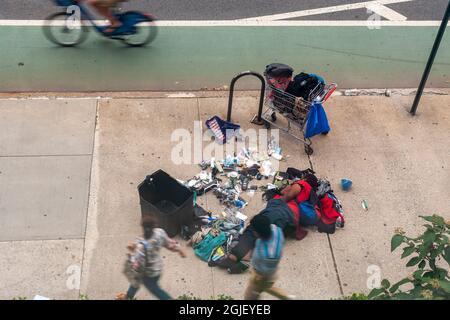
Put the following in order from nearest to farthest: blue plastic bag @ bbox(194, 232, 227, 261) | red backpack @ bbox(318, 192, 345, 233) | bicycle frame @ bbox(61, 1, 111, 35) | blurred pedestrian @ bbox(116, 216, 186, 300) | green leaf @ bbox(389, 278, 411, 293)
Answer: green leaf @ bbox(389, 278, 411, 293), blurred pedestrian @ bbox(116, 216, 186, 300), blue plastic bag @ bbox(194, 232, 227, 261), red backpack @ bbox(318, 192, 345, 233), bicycle frame @ bbox(61, 1, 111, 35)

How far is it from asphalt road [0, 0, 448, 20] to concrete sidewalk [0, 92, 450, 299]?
2.51 meters

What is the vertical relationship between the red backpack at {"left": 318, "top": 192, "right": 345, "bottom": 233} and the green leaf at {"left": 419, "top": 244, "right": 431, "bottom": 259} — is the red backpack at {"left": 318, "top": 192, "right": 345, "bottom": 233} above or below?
below

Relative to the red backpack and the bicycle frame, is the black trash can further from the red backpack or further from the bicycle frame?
the bicycle frame

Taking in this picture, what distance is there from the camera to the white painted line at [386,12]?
11.7 meters

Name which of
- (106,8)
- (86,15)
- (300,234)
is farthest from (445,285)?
(86,15)

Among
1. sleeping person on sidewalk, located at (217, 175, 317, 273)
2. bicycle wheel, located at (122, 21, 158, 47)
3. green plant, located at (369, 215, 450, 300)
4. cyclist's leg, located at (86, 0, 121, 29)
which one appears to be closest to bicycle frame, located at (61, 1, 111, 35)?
cyclist's leg, located at (86, 0, 121, 29)

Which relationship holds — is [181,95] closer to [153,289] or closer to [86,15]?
[86,15]

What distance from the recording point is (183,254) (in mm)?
6570

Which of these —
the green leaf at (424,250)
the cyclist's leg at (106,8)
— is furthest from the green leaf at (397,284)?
the cyclist's leg at (106,8)

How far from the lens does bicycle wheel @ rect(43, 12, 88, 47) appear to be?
10.3 meters

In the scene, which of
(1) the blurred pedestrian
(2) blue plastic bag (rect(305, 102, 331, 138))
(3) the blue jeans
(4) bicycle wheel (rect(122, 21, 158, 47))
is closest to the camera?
(1) the blurred pedestrian

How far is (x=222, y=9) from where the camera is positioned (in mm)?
11578

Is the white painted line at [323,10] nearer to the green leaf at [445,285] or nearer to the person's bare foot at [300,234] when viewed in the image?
the person's bare foot at [300,234]
